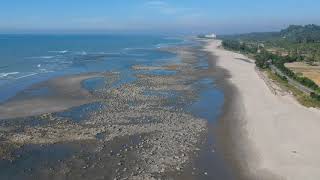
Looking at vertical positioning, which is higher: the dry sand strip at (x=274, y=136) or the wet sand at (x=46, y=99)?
the wet sand at (x=46, y=99)

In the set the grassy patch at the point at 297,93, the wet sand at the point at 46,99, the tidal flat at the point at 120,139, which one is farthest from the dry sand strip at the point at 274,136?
the wet sand at the point at 46,99

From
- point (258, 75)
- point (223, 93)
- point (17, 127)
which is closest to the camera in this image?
point (17, 127)

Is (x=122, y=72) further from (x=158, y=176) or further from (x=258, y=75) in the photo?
(x=158, y=176)

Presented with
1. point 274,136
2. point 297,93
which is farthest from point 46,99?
point 297,93

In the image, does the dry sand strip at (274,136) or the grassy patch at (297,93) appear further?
the grassy patch at (297,93)

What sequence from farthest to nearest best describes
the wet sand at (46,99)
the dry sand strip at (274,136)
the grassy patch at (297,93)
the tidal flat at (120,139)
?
the grassy patch at (297,93) → the wet sand at (46,99) → the dry sand strip at (274,136) → the tidal flat at (120,139)

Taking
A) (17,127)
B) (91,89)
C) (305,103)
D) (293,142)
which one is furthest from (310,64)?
(17,127)

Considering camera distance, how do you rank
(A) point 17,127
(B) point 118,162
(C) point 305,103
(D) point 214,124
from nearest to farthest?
1. (B) point 118,162
2. (A) point 17,127
3. (D) point 214,124
4. (C) point 305,103

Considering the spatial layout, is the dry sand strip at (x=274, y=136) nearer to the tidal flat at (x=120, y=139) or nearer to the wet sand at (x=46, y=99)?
the tidal flat at (x=120, y=139)
